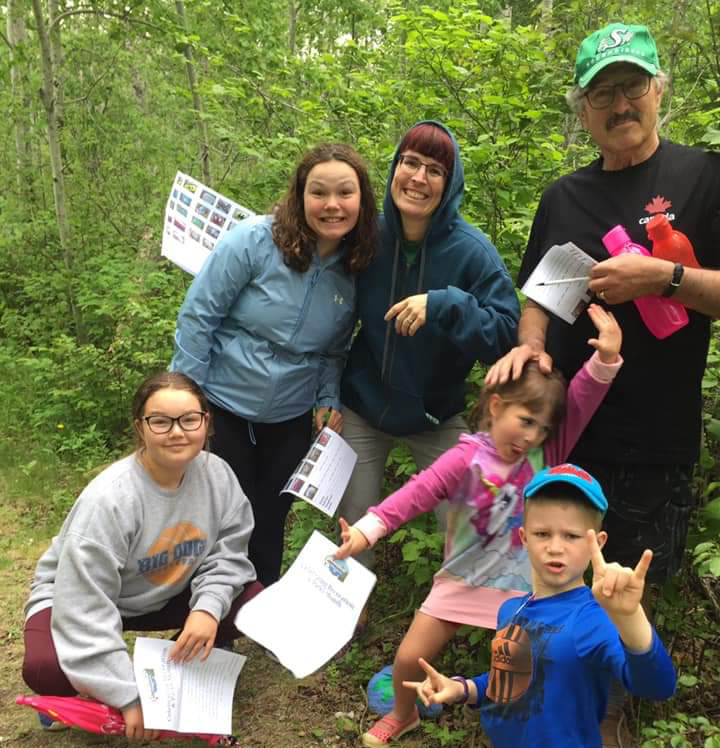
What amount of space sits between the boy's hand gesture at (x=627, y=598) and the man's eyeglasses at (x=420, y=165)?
1.66 metres

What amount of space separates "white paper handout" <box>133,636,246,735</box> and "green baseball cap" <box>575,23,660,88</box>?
2.37 m

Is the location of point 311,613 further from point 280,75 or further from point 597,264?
point 280,75

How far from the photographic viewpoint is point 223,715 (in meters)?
2.51

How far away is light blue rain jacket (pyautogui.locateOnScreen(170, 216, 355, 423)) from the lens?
2785 millimetres

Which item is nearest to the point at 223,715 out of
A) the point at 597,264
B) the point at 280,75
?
the point at 597,264

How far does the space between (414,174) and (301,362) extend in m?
0.89

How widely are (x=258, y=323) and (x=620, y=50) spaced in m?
1.60

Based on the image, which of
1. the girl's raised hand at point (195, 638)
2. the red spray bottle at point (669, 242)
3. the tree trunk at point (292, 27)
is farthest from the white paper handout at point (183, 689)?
the tree trunk at point (292, 27)

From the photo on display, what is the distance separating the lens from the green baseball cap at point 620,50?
201 cm

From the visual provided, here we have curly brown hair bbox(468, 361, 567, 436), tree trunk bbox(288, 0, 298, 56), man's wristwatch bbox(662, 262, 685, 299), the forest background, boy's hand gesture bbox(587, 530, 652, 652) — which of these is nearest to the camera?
boy's hand gesture bbox(587, 530, 652, 652)

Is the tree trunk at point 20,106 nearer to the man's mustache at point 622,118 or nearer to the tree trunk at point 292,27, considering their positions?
the tree trunk at point 292,27

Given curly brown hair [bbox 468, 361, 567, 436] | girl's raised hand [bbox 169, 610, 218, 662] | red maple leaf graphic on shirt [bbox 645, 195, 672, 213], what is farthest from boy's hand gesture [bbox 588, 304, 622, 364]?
girl's raised hand [bbox 169, 610, 218, 662]

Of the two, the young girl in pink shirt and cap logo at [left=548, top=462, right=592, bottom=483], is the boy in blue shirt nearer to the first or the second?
cap logo at [left=548, top=462, right=592, bottom=483]

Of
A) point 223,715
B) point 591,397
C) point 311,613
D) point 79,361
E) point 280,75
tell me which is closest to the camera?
point 591,397
